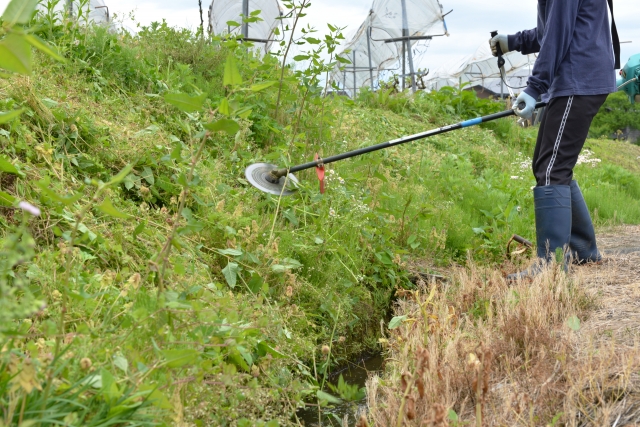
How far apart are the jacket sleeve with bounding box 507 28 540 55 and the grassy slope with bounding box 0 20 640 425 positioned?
1287 millimetres

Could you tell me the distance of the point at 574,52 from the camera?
13.0 feet

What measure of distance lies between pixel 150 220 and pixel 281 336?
1.04 m

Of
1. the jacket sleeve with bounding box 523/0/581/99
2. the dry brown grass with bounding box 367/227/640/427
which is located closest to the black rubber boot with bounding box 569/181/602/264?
the dry brown grass with bounding box 367/227/640/427

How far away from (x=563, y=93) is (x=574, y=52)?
0.82 ft

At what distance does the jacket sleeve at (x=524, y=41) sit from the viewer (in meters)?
4.62

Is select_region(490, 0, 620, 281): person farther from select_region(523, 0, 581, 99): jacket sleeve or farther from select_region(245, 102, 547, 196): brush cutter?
select_region(245, 102, 547, 196): brush cutter

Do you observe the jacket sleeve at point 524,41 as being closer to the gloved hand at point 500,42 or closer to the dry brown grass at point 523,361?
the gloved hand at point 500,42

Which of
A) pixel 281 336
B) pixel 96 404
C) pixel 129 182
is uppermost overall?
pixel 129 182

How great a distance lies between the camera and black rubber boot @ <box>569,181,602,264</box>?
4.46m

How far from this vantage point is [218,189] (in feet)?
12.6

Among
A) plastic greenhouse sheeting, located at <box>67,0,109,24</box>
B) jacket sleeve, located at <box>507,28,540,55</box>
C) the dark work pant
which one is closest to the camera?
the dark work pant

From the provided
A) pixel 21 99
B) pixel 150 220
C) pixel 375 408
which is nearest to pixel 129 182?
pixel 150 220

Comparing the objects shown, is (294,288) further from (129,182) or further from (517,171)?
(517,171)

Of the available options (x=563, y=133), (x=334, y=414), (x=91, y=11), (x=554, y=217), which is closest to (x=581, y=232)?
(x=554, y=217)
